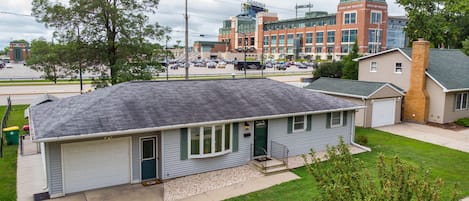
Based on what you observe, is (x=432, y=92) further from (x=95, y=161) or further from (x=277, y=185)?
(x=95, y=161)

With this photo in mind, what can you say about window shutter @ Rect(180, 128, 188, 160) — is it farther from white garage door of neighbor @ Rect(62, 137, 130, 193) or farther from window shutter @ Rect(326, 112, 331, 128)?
window shutter @ Rect(326, 112, 331, 128)

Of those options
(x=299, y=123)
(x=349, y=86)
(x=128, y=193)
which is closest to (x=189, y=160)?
(x=128, y=193)

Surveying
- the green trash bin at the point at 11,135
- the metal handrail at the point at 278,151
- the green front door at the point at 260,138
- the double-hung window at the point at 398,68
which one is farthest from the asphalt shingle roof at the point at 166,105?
the double-hung window at the point at 398,68

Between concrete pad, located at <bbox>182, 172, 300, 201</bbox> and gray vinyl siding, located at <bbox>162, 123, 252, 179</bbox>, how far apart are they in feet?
5.51

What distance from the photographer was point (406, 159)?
56.4 ft

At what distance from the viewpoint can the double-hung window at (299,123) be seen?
1698 centimetres

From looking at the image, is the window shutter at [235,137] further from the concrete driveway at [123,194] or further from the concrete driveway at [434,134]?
the concrete driveway at [434,134]

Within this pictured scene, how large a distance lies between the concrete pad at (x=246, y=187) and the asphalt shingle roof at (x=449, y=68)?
55.8 feet

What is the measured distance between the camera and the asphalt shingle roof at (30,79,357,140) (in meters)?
12.7

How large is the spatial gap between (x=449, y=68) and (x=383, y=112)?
7784mm

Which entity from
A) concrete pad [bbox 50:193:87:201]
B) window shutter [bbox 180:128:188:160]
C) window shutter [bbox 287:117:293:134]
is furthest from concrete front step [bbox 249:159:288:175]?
concrete pad [bbox 50:193:87:201]

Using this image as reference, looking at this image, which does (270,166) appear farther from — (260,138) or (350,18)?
(350,18)

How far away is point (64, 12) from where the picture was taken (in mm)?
21500

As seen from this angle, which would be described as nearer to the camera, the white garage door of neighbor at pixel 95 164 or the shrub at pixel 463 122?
the white garage door of neighbor at pixel 95 164
